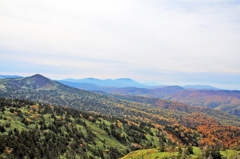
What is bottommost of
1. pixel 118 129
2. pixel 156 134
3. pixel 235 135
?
pixel 235 135

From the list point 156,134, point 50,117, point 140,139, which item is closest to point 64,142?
point 50,117

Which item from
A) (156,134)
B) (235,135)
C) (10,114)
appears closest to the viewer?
(10,114)

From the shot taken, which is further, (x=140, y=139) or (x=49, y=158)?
(x=140, y=139)

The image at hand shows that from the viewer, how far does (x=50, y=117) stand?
92625 millimetres

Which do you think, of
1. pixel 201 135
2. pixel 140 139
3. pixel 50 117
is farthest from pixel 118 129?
pixel 201 135

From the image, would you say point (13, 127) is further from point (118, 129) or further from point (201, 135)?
point (201, 135)

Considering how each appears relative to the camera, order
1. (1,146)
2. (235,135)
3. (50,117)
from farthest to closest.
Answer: (235,135) → (50,117) → (1,146)

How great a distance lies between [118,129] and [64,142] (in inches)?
2489

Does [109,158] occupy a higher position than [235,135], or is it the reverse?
[109,158]

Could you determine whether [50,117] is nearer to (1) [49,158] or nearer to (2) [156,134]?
(1) [49,158]

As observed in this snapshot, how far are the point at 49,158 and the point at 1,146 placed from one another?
1700 cm

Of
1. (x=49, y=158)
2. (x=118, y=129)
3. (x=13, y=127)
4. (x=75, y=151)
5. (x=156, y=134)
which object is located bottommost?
(x=156, y=134)

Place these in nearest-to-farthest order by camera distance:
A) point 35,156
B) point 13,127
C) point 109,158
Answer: point 35,156 < point 13,127 < point 109,158

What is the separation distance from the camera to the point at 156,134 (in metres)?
138
